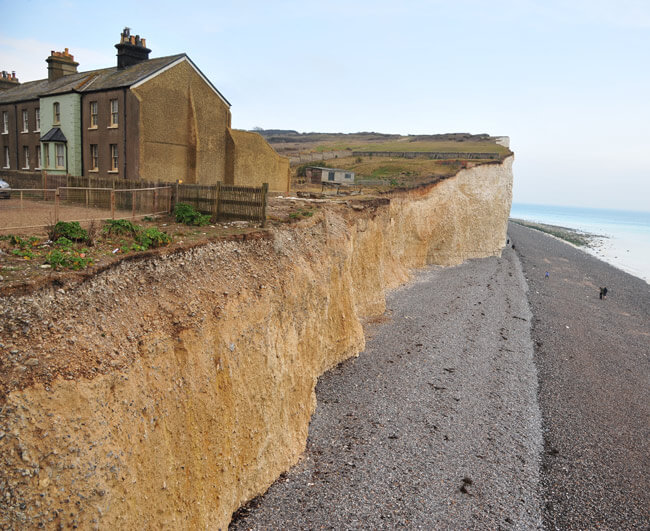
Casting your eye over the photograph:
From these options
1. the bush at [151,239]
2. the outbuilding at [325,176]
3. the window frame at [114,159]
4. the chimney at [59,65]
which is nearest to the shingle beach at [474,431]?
the bush at [151,239]

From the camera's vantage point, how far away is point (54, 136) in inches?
1191

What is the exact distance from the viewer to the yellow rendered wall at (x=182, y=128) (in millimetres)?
27531

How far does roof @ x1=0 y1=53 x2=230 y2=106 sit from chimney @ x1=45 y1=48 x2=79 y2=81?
0.86m

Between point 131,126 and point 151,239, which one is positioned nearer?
point 151,239

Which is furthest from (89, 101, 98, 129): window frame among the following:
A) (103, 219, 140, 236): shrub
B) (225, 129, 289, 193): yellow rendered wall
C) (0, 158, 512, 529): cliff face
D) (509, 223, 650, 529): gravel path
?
(509, 223, 650, 529): gravel path

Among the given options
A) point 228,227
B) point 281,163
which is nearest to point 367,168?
point 281,163

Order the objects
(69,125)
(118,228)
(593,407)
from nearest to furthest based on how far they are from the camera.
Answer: (118,228)
(593,407)
(69,125)

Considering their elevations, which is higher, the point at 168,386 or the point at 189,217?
the point at 189,217

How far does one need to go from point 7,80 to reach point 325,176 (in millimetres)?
33444

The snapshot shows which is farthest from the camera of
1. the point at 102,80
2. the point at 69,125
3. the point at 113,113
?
the point at 69,125

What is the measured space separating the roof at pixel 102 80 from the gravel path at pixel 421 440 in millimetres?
21361

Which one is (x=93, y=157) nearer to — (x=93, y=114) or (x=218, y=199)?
(x=93, y=114)

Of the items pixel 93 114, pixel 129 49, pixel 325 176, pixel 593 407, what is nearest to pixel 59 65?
pixel 129 49

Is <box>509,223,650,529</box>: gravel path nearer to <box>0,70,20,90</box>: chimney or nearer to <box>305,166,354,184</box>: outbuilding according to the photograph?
<box>305,166,354,184</box>: outbuilding
